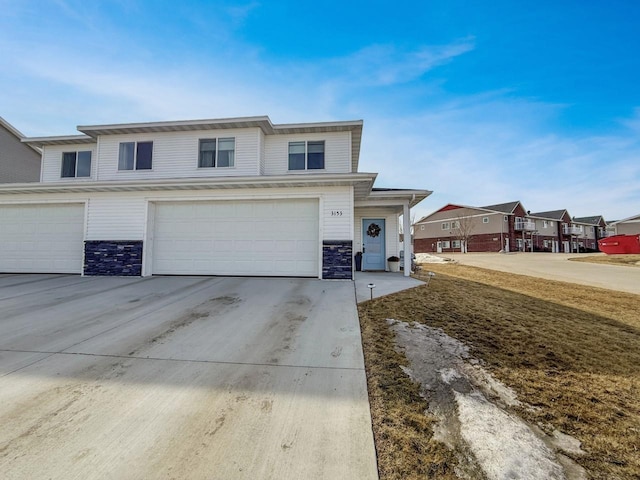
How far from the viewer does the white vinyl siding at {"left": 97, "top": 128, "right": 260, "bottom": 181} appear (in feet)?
33.7

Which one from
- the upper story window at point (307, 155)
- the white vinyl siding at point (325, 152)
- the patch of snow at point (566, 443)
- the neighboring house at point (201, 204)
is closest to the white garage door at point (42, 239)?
the neighboring house at point (201, 204)

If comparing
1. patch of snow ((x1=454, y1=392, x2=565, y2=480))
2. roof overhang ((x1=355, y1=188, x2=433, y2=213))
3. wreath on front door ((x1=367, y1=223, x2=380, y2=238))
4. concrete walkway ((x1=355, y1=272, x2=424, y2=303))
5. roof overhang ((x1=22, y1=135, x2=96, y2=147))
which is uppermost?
roof overhang ((x1=22, y1=135, x2=96, y2=147))

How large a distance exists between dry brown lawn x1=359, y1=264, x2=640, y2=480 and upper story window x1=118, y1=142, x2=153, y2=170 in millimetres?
10306

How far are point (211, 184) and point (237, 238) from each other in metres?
1.88

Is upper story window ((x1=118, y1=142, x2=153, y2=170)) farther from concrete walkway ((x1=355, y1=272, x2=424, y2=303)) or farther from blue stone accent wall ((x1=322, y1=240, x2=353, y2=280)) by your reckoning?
concrete walkway ((x1=355, y1=272, x2=424, y2=303))

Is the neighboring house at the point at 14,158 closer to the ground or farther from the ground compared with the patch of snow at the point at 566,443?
farther from the ground

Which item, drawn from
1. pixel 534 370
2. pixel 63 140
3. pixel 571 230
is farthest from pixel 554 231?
pixel 63 140

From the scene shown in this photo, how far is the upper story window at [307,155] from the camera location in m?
10.5

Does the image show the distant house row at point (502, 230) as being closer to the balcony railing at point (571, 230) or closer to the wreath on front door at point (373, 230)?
the balcony railing at point (571, 230)

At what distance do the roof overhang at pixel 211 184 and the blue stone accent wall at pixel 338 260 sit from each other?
1874mm

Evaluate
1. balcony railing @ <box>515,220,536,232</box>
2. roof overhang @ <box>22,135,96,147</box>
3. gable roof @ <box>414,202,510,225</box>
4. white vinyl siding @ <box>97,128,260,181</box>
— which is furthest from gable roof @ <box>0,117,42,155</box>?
balcony railing @ <box>515,220,536,232</box>

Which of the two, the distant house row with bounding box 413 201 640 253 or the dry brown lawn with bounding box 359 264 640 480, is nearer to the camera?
the dry brown lawn with bounding box 359 264 640 480

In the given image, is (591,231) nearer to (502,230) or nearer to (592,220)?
(592,220)

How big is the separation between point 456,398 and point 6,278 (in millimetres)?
12968
